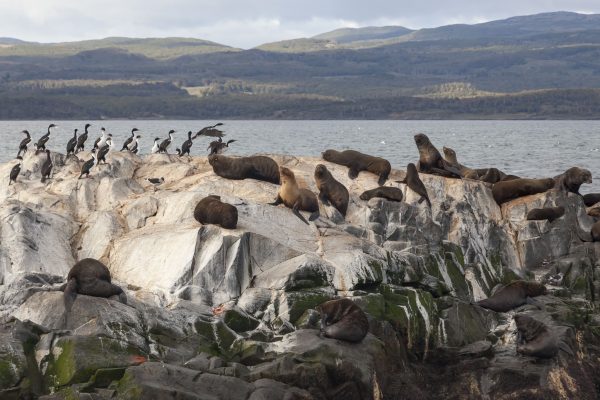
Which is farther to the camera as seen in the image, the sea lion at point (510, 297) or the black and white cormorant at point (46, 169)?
the black and white cormorant at point (46, 169)

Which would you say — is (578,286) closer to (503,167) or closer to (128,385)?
(128,385)

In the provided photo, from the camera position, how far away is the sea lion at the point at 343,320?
1366cm

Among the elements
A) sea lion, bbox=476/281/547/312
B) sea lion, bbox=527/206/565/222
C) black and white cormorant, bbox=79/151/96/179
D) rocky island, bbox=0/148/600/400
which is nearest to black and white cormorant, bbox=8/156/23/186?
rocky island, bbox=0/148/600/400

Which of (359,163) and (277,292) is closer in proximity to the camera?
(277,292)

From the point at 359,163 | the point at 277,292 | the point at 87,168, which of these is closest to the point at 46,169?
the point at 87,168

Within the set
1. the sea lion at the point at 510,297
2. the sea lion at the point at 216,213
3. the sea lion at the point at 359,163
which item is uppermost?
the sea lion at the point at 216,213

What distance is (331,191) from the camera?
19.5 metres

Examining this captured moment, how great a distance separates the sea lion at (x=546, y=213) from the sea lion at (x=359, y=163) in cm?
336

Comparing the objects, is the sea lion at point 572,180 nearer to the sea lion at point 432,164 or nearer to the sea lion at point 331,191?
the sea lion at point 432,164

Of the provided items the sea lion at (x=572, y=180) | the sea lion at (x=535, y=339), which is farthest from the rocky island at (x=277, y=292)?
the sea lion at (x=572, y=180)

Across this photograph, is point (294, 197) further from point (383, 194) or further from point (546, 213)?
point (546, 213)

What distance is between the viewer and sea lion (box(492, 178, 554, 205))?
22.1 m

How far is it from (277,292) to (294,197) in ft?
11.6

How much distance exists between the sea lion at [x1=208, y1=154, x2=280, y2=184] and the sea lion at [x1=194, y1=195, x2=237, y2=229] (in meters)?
3.33
